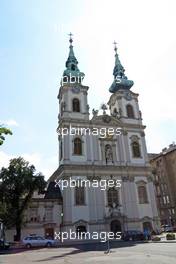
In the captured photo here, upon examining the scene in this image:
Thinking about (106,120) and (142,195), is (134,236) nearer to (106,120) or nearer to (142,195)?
(142,195)

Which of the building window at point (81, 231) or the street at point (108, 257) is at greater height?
the building window at point (81, 231)

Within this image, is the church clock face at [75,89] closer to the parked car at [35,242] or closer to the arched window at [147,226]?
the arched window at [147,226]

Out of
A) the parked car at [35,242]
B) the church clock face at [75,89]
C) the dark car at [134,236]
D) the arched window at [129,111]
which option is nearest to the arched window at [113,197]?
the dark car at [134,236]

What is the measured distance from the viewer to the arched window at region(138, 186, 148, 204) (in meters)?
42.3

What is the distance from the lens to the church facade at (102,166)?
39094 millimetres

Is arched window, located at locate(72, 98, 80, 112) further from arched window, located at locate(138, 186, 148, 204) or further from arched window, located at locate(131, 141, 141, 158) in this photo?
arched window, located at locate(138, 186, 148, 204)

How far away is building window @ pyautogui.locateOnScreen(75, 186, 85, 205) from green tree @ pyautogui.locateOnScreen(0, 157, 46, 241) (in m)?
5.42

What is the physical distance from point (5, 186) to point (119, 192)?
1596 cm

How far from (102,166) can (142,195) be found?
7374 mm

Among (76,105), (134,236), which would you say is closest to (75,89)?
(76,105)

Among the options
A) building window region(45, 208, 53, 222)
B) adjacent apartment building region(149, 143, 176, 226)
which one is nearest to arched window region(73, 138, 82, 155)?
building window region(45, 208, 53, 222)

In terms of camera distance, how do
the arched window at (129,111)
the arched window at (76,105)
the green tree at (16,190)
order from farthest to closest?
the arched window at (129,111) → the arched window at (76,105) → the green tree at (16,190)

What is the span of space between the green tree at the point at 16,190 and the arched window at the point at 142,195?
49.3ft

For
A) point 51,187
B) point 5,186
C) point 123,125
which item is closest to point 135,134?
point 123,125
